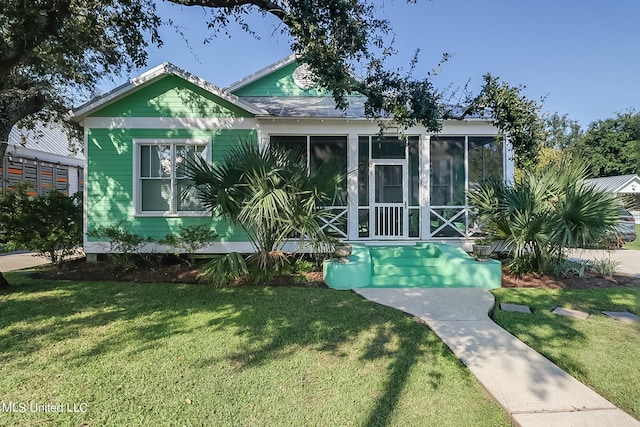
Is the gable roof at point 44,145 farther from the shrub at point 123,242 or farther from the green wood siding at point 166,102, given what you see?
the shrub at point 123,242

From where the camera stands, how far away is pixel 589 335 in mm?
4543

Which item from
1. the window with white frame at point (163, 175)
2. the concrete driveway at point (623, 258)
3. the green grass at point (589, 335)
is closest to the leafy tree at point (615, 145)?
the concrete driveway at point (623, 258)

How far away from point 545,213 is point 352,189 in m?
4.68

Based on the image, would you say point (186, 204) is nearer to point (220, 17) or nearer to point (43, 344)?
point (220, 17)

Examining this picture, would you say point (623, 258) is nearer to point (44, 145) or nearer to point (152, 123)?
point (152, 123)

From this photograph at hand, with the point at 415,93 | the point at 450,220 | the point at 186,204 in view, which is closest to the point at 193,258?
the point at 186,204

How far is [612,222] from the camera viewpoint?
7352mm

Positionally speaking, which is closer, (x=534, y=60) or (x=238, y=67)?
(x=238, y=67)

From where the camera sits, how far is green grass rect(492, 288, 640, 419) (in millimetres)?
3375

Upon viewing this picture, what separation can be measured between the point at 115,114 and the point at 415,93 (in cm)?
779

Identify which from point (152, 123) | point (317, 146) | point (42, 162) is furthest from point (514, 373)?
point (42, 162)

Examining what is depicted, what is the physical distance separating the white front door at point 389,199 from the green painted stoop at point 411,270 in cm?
129

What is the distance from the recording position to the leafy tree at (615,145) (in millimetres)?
41312

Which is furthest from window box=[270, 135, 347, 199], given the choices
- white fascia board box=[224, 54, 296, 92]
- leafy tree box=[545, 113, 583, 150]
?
leafy tree box=[545, 113, 583, 150]
